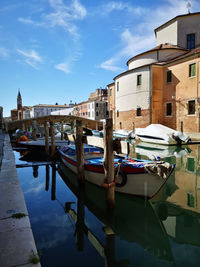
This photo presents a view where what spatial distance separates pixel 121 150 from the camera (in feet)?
16.1

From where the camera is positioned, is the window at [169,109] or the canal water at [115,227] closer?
the canal water at [115,227]

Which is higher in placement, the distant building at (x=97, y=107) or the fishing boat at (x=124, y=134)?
the distant building at (x=97, y=107)

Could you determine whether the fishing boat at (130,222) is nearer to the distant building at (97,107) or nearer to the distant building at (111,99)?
the distant building at (111,99)

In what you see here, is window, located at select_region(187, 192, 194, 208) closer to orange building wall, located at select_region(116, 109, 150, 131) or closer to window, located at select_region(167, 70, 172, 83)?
orange building wall, located at select_region(116, 109, 150, 131)

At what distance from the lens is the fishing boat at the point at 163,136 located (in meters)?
16.2

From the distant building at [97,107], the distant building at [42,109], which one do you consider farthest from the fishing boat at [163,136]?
the distant building at [42,109]

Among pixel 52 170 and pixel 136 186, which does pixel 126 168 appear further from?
pixel 52 170

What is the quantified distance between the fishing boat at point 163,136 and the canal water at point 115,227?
9.52 m

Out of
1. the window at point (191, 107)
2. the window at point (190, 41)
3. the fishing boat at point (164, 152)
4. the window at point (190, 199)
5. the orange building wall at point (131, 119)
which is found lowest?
the window at point (190, 199)

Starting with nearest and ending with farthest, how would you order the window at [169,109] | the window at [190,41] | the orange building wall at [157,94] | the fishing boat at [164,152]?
the fishing boat at [164,152]
the window at [169,109]
the orange building wall at [157,94]
the window at [190,41]

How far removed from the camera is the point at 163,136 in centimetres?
1647

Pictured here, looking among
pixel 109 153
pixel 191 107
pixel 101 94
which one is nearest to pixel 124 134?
pixel 191 107

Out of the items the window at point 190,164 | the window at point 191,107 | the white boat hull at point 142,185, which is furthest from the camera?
the window at point 191,107

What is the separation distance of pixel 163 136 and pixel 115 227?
13.4 metres
